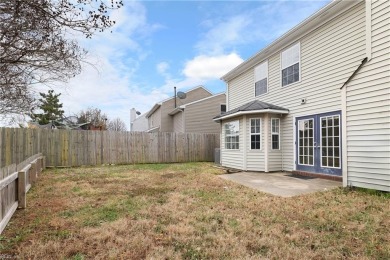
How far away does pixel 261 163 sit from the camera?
10320mm

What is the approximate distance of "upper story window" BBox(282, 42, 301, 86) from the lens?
31.5 ft

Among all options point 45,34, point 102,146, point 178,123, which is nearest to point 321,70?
point 45,34

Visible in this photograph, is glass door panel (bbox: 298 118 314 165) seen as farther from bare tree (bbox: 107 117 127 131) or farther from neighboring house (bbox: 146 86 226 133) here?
bare tree (bbox: 107 117 127 131)

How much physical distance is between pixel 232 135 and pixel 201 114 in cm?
747

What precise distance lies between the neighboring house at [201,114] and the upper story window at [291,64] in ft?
30.2

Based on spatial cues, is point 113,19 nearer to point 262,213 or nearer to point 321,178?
point 262,213

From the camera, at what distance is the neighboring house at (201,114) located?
1891 centimetres

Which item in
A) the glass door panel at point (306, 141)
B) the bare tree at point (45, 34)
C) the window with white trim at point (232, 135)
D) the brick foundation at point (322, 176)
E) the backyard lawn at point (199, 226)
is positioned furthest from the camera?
the window with white trim at point (232, 135)

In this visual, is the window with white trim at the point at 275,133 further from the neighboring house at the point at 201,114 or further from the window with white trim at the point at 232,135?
the neighboring house at the point at 201,114

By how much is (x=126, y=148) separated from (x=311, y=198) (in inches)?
423

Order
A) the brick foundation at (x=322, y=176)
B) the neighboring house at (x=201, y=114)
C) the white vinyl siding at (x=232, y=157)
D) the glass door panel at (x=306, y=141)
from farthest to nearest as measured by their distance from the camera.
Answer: the neighboring house at (x=201, y=114), the white vinyl siding at (x=232, y=157), the glass door panel at (x=306, y=141), the brick foundation at (x=322, y=176)

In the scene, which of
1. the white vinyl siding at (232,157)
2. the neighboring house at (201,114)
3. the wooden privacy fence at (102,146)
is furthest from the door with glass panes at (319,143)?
the neighboring house at (201,114)

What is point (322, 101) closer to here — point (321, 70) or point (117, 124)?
point (321, 70)

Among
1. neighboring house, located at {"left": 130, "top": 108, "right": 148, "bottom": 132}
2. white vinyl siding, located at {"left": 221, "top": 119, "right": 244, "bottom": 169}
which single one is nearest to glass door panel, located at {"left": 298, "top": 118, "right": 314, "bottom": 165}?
white vinyl siding, located at {"left": 221, "top": 119, "right": 244, "bottom": 169}
